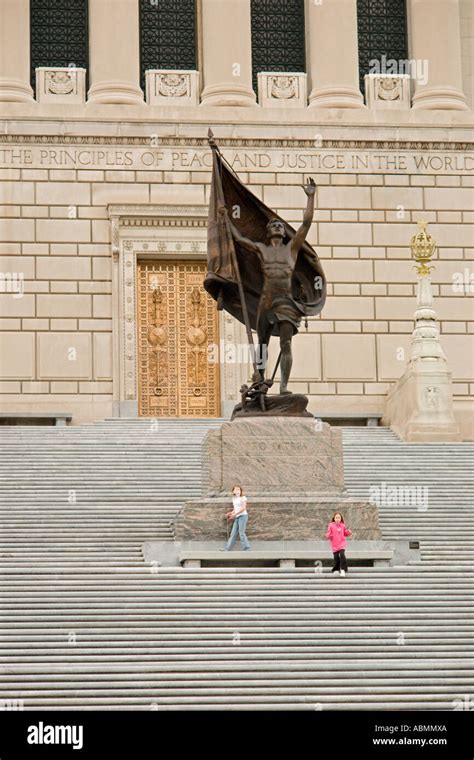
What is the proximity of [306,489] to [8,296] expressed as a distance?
495 inches

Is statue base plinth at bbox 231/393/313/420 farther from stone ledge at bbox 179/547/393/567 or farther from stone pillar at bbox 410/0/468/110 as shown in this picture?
stone pillar at bbox 410/0/468/110

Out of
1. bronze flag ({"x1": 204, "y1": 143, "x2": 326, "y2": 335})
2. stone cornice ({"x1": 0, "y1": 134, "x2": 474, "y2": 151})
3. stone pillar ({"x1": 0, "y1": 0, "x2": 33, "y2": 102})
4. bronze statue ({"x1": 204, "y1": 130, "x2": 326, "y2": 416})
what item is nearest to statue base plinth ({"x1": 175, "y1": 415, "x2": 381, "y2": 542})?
bronze statue ({"x1": 204, "y1": 130, "x2": 326, "y2": 416})

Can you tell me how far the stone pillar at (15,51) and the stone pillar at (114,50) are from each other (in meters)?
1.26

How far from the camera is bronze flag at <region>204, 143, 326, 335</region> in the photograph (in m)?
27.6

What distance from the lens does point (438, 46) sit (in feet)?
130

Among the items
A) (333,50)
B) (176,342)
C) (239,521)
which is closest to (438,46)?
(333,50)

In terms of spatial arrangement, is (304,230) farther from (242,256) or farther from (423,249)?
(423,249)

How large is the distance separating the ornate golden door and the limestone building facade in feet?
0.12

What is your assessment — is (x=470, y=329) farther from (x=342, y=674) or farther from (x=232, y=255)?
(x=342, y=674)

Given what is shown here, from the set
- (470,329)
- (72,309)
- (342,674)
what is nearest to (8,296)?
(72,309)

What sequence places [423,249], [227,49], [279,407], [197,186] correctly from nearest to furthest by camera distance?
[279,407] < [423,249] < [197,186] < [227,49]

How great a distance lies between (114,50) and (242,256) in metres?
12.2
